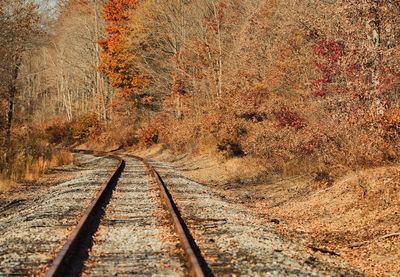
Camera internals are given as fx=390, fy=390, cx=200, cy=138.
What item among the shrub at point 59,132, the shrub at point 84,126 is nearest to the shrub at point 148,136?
the shrub at point 84,126

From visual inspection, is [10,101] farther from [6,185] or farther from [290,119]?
[290,119]

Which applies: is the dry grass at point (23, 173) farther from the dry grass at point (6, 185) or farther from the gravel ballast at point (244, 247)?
the gravel ballast at point (244, 247)

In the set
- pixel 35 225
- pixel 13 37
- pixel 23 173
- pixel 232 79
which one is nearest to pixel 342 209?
pixel 35 225

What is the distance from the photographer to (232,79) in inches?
866

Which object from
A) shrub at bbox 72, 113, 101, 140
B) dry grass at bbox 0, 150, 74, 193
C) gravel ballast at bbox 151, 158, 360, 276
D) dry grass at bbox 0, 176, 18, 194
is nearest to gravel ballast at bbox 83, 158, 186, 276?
gravel ballast at bbox 151, 158, 360, 276

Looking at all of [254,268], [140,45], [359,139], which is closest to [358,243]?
[254,268]

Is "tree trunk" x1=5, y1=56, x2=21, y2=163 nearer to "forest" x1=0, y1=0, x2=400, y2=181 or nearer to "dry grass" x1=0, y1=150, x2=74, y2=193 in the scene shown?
"forest" x1=0, y1=0, x2=400, y2=181

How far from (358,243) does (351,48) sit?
18.7 feet

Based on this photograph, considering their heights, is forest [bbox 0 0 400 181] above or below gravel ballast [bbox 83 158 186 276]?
above

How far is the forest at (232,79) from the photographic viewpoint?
33.7 ft

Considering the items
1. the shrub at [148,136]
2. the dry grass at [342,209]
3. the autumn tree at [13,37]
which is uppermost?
the autumn tree at [13,37]

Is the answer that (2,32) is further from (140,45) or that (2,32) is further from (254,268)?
(140,45)

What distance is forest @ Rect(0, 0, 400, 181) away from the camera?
10.3 m

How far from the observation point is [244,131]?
18.9 m
